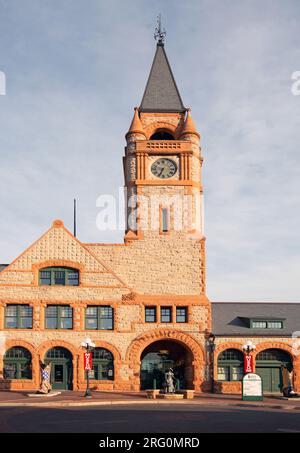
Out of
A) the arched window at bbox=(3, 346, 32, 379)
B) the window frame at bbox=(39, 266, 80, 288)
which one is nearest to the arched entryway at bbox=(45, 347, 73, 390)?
the arched window at bbox=(3, 346, 32, 379)

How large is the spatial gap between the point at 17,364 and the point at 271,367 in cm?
1905

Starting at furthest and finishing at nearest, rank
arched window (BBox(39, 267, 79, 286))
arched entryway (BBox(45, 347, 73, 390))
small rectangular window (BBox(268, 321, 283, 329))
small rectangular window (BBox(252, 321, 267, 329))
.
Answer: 1. small rectangular window (BBox(268, 321, 283, 329))
2. small rectangular window (BBox(252, 321, 267, 329))
3. arched window (BBox(39, 267, 79, 286))
4. arched entryway (BBox(45, 347, 73, 390))

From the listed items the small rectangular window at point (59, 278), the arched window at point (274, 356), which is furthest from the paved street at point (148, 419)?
the small rectangular window at point (59, 278)

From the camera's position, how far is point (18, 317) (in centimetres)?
3881

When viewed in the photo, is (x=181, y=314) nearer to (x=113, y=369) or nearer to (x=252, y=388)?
(x=113, y=369)

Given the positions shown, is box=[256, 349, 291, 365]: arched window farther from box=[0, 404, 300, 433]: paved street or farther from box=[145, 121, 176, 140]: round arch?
box=[145, 121, 176, 140]: round arch

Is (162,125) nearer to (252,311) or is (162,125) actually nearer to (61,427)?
(252,311)

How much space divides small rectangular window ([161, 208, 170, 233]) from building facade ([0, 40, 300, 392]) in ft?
A: 0.34

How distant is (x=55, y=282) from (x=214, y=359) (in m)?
13.3

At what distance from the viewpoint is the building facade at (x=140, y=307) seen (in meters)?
38.3

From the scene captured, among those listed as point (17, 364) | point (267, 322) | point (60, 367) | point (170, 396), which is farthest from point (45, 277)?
point (267, 322)

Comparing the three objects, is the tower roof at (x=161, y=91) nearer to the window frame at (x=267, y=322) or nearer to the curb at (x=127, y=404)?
the window frame at (x=267, y=322)

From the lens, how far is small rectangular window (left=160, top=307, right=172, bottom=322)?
1581 inches
